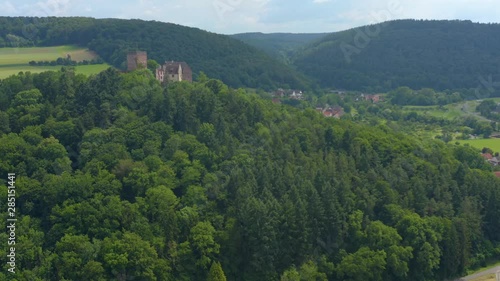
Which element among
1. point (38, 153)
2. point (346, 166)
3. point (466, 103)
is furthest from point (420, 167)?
point (466, 103)

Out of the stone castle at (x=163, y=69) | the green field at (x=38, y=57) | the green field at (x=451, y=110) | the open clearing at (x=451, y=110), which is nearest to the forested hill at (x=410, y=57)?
the open clearing at (x=451, y=110)

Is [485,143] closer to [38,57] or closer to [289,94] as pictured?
[289,94]

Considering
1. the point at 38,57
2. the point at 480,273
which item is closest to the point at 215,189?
the point at 480,273

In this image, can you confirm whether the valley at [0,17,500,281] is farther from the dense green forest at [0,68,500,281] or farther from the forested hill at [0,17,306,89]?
the forested hill at [0,17,306,89]

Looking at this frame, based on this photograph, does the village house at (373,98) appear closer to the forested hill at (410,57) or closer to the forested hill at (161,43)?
the forested hill at (410,57)

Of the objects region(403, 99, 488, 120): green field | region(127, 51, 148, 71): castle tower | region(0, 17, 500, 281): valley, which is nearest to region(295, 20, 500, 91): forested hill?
region(403, 99, 488, 120): green field
